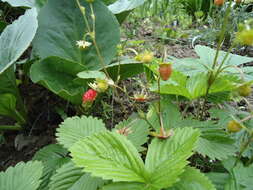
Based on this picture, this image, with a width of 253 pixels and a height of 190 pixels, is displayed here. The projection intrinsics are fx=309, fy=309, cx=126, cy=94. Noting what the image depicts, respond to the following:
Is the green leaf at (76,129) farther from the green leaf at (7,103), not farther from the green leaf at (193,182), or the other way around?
the green leaf at (7,103)

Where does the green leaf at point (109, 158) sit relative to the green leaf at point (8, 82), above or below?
above

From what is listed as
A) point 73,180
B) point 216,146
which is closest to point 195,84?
point 216,146

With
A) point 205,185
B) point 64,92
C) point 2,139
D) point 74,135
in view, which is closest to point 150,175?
point 205,185

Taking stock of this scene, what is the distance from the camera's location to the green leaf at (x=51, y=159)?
2.95 feet

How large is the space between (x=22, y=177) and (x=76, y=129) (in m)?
0.17

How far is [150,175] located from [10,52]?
0.76 meters

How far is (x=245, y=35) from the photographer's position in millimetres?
576

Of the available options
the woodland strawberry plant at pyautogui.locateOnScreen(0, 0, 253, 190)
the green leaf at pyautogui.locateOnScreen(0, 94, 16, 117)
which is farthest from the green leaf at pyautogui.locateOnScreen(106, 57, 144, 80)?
the green leaf at pyautogui.locateOnScreen(0, 94, 16, 117)

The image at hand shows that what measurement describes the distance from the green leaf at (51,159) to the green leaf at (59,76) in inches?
8.3

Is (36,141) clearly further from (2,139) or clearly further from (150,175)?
(150,175)

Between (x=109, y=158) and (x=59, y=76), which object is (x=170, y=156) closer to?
(x=109, y=158)

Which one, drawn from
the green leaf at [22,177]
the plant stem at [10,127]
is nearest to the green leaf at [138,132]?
the green leaf at [22,177]

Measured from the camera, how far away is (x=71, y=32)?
1.29 meters

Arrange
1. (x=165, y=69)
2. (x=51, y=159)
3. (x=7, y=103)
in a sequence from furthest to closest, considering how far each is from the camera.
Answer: (x=7, y=103)
(x=51, y=159)
(x=165, y=69)
